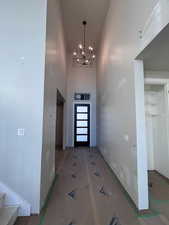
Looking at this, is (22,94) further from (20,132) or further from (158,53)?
(158,53)

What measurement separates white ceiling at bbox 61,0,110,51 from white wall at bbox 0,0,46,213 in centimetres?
278

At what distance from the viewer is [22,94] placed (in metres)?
2.17

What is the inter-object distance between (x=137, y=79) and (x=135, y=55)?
41 cm

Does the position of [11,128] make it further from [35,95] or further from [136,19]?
[136,19]

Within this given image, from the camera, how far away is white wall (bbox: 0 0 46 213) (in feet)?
6.74

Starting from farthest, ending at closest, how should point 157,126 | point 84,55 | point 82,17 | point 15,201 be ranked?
point 84,55 < point 82,17 < point 157,126 < point 15,201

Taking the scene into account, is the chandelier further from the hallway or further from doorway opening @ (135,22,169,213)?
the hallway

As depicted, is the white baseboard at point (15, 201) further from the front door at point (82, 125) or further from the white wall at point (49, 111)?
the front door at point (82, 125)

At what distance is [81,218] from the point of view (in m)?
1.94

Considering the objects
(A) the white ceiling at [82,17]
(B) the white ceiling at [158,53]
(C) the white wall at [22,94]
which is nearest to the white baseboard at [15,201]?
(C) the white wall at [22,94]

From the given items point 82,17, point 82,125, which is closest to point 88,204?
point 82,125

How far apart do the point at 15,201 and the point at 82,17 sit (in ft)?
19.3

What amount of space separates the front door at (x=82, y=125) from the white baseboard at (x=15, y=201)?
516 cm

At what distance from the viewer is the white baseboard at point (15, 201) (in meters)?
1.99
